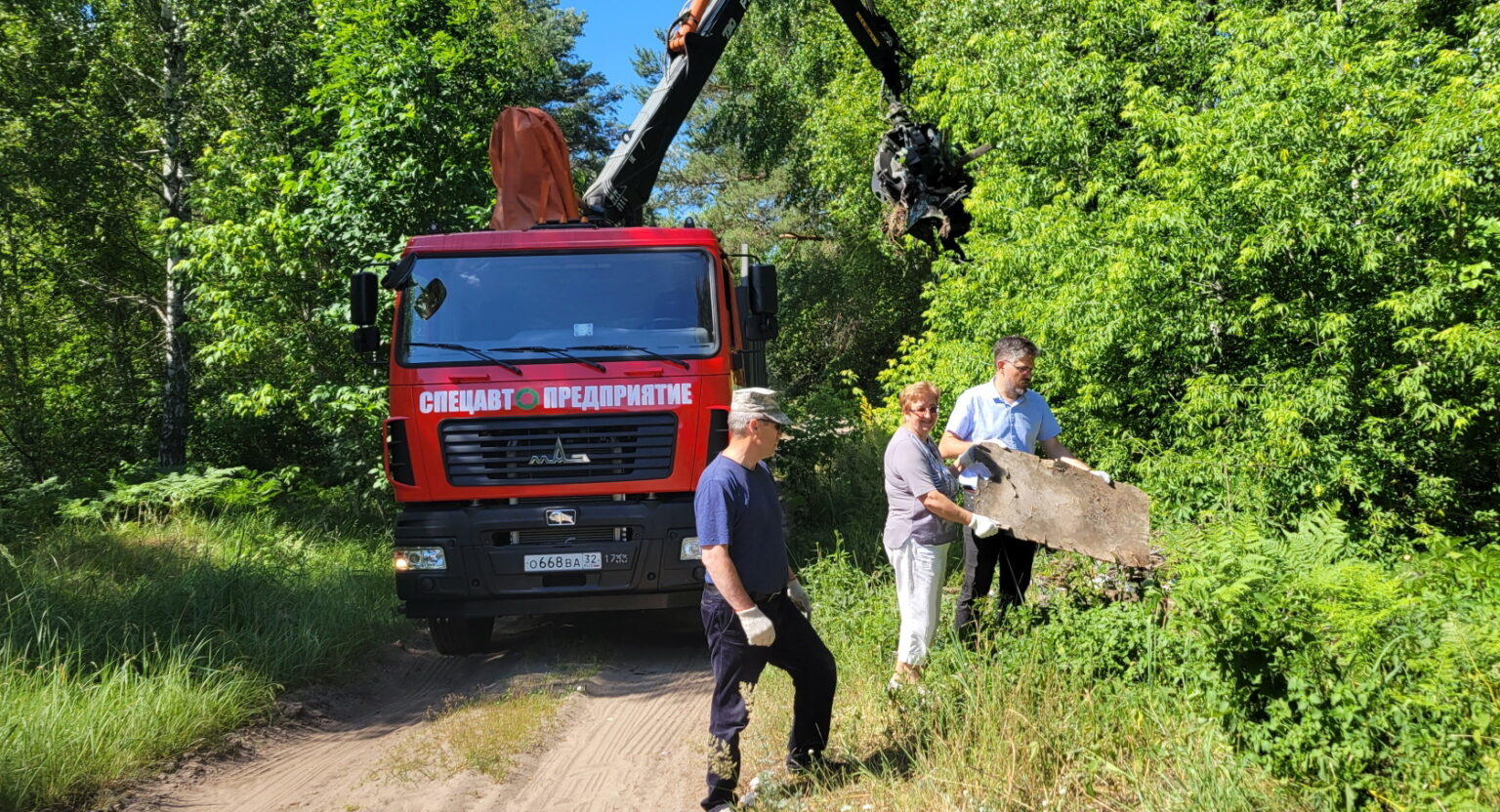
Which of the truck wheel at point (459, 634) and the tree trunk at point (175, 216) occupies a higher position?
the tree trunk at point (175, 216)

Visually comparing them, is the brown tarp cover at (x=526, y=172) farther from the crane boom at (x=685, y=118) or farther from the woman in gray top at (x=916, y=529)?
the woman in gray top at (x=916, y=529)

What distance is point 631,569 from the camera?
22.5ft

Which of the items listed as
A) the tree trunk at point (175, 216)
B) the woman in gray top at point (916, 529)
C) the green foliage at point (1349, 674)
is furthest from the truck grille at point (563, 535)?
the tree trunk at point (175, 216)

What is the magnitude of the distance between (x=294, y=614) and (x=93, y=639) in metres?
1.24

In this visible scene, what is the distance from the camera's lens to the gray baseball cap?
162 inches

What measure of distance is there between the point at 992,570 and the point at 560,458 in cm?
288

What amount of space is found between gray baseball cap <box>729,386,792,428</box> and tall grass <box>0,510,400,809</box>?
11.1ft

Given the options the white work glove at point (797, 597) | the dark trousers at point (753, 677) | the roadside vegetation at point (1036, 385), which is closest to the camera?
the roadside vegetation at point (1036, 385)

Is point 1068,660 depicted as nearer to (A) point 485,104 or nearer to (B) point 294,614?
(B) point 294,614

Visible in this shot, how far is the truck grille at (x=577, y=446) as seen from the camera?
6.88 m

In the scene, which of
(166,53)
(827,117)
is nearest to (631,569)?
(166,53)

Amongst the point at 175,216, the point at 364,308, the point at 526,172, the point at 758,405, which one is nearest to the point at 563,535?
the point at 364,308

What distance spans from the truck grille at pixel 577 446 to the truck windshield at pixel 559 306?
16.2 inches

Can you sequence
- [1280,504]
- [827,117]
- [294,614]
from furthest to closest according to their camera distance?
[827,117] < [1280,504] < [294,614]
